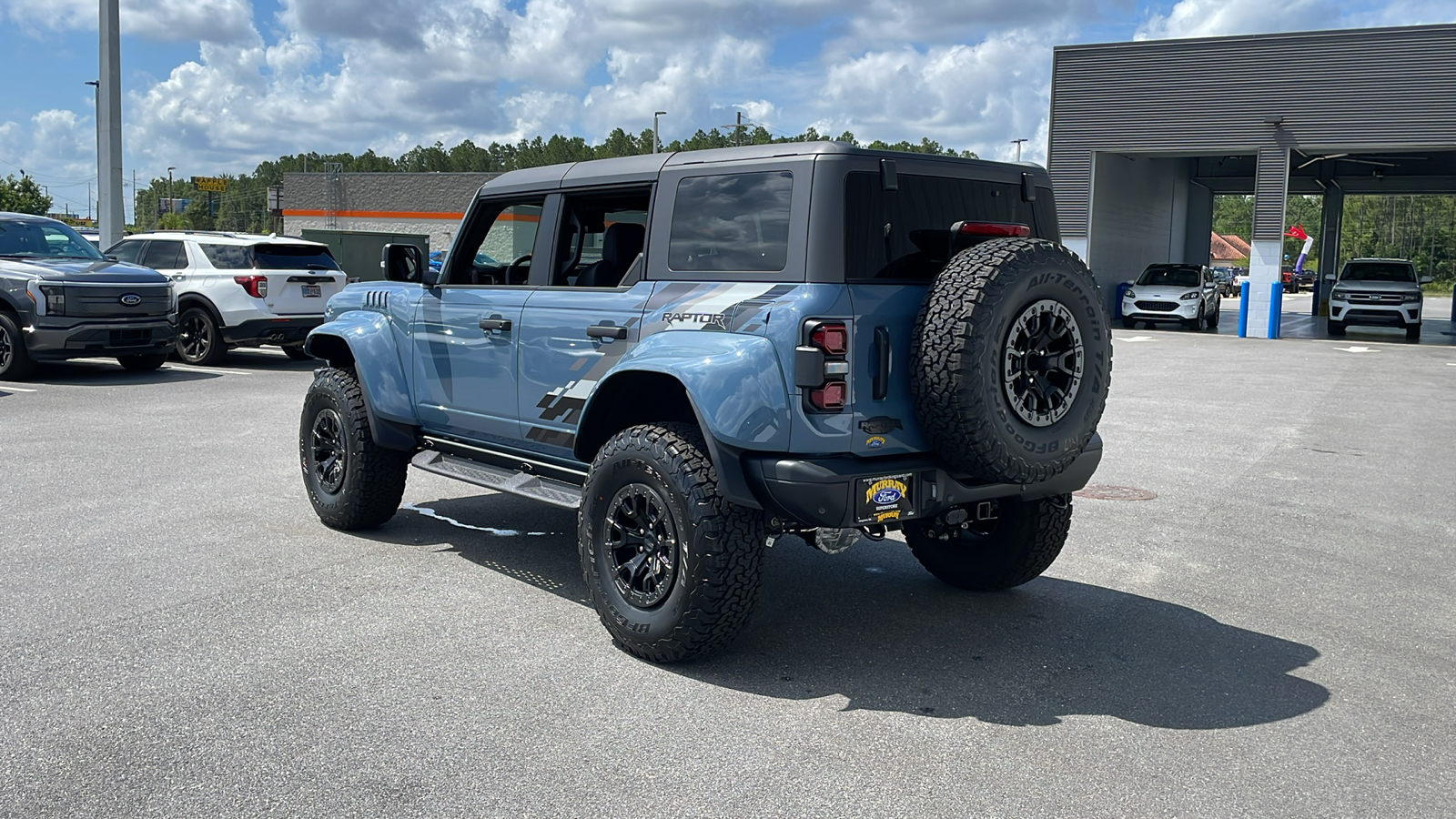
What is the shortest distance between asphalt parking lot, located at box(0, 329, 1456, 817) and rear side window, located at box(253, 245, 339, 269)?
7772mm

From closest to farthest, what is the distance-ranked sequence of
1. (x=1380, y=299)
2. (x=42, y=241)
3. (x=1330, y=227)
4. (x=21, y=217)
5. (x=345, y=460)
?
1. (x=345, y=460)
2. (x=42, y=241)
3. (x=21, y=217)
4. (x=1380, y=299)
5. (x=1330, y=227)

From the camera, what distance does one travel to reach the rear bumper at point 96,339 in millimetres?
13555

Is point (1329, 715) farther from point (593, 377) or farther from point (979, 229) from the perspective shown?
point (593, 377)

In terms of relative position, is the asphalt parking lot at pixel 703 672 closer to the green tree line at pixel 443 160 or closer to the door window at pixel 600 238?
the door window at pixel 600 238

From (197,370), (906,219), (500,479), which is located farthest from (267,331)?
(906,219)

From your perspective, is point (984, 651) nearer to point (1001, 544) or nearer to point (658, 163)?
point (1001, 544)

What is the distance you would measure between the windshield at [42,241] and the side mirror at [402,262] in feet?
32.8

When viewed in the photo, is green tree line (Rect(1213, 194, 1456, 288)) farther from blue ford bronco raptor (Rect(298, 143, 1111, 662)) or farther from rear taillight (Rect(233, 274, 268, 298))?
blue ford bronco raptor (Rect(298, 143, 1111, 662))

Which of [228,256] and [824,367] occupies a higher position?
[228,256]

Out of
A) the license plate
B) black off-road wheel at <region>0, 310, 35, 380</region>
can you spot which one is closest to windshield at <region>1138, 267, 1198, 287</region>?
black off-road wheel at <region>0, 310, 35, 380</region>

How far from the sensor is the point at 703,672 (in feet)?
15.5

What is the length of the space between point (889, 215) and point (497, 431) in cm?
232

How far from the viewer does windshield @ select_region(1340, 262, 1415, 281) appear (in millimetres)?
28328

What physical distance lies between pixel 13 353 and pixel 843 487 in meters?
12.7
